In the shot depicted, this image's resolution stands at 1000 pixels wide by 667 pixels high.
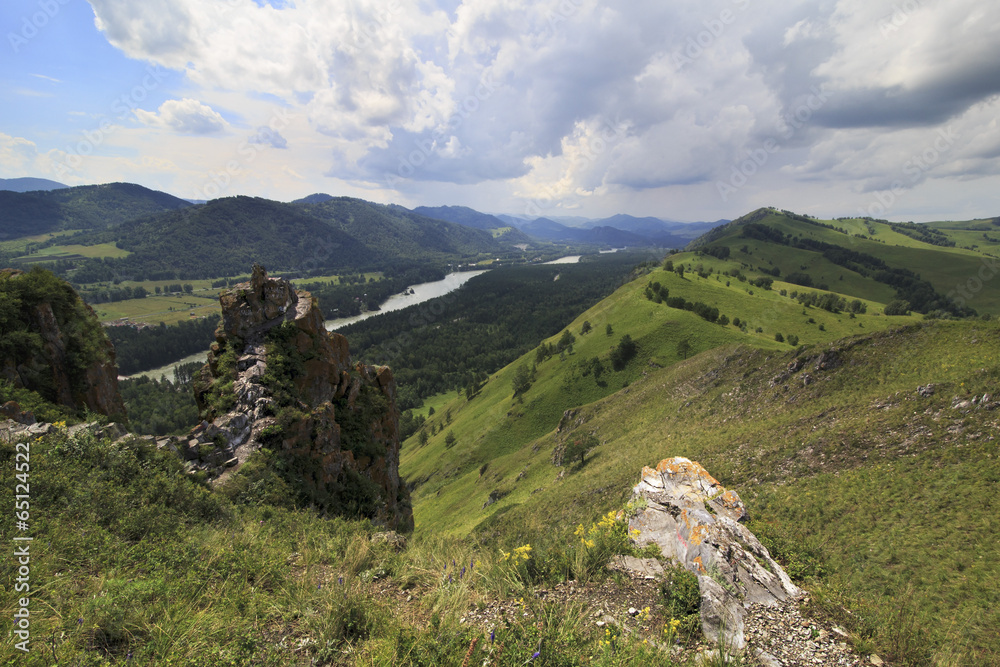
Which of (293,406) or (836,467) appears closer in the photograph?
(293,406)

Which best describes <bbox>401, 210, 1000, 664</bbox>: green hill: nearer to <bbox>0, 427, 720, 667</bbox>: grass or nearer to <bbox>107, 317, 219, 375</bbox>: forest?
<bbox>0, 427, 720, 667</bbox>: grass

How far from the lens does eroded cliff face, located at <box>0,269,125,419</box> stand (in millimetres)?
17047

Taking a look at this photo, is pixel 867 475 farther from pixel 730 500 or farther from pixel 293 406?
pixel 293 406

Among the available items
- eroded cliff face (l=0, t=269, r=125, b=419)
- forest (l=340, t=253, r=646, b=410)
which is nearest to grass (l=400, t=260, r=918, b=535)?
eroded cliff face (l=0, t=269, r=125, b=419)

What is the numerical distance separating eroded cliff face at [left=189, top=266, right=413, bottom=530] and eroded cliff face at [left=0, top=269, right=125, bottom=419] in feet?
15.9

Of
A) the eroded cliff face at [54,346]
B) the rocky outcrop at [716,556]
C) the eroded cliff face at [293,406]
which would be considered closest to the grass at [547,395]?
the eroded cliff face at [293,406]

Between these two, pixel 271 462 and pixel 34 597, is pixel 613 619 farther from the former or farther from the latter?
pixel 271 462

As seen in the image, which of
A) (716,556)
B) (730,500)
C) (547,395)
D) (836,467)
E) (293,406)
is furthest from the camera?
(547,395)

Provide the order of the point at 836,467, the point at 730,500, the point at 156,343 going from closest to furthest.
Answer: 1. the point at 730,500
2. the point at 836,467
3. the point at 156,343

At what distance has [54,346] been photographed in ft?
60.6

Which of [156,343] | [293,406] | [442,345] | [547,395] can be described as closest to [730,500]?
[293,406]

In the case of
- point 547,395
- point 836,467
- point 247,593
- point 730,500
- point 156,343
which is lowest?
point 547,395

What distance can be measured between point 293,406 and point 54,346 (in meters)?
11.8

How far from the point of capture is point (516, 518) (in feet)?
103
